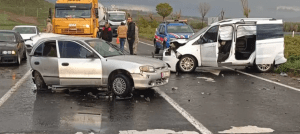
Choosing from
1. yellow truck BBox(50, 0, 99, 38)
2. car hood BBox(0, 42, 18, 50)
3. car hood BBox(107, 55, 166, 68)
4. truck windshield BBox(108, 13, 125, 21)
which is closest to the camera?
car hood BBox(107, 55, 166, 68)

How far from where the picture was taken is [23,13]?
3671 inches

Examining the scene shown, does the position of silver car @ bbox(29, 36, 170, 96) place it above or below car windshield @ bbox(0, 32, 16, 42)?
below

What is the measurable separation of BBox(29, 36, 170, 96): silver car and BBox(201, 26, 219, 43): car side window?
5085 mm

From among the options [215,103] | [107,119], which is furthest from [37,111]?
[215,103]

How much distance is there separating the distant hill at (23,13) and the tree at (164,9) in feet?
61.6

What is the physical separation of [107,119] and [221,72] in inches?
366

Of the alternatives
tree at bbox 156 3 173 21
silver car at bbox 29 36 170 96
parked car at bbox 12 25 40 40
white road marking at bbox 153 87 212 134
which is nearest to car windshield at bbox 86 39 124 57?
silver car at bbox 29 36 170 96

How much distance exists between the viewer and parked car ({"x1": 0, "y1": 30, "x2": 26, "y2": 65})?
18.6 meters

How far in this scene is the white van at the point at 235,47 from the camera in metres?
16.4

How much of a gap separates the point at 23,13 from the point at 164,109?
8821cm

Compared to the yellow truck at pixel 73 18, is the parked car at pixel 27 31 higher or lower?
lower

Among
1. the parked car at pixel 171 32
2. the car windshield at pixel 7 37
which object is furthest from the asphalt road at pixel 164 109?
the parked car at pixel 171 32

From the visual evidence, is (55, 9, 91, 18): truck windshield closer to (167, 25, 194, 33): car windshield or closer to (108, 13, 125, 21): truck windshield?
(167, 25, 194, 33): car windshield

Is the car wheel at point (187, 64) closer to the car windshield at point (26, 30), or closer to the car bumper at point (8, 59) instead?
the car bumper at point (8, 59)
